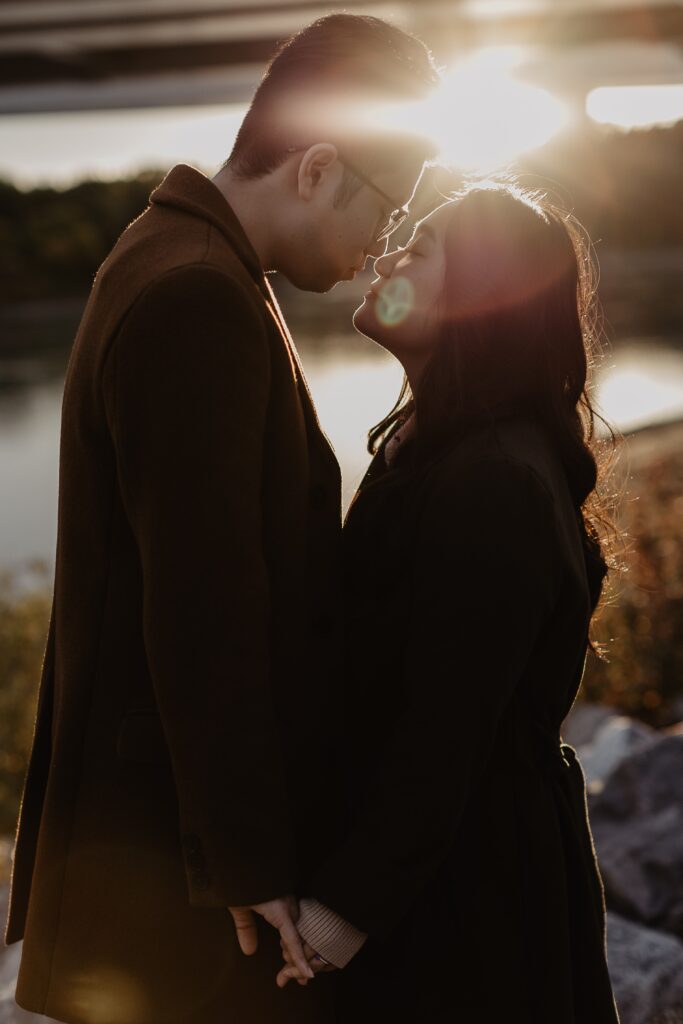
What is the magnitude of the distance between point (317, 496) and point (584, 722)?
135 inches

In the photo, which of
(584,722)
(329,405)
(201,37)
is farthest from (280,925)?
(329,405)

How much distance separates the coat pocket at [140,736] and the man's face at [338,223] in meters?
0.72

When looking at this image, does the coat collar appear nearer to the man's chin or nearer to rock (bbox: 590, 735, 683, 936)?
the man's chin

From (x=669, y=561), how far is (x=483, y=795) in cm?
444

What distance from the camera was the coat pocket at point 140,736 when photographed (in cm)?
144

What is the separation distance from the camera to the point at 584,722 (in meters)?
4.59

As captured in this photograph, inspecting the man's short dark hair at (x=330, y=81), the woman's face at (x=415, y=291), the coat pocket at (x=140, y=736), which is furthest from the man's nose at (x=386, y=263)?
the coat pocket at (x=140, y=736)

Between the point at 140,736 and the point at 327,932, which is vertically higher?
the point at 140,736

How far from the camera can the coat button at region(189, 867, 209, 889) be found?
1.39 m

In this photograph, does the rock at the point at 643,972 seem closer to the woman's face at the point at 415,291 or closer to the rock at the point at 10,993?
the rock at the point at 10,993

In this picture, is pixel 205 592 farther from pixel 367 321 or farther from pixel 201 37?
pixel 201 37

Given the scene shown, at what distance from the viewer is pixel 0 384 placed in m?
21.2

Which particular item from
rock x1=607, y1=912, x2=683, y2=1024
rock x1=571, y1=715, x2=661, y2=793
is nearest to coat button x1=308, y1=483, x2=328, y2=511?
rock x1=607, y1=912, x2=683, y2=1024

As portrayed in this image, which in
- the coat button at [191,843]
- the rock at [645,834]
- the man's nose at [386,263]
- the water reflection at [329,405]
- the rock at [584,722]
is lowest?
the water reflection at [329,405]
